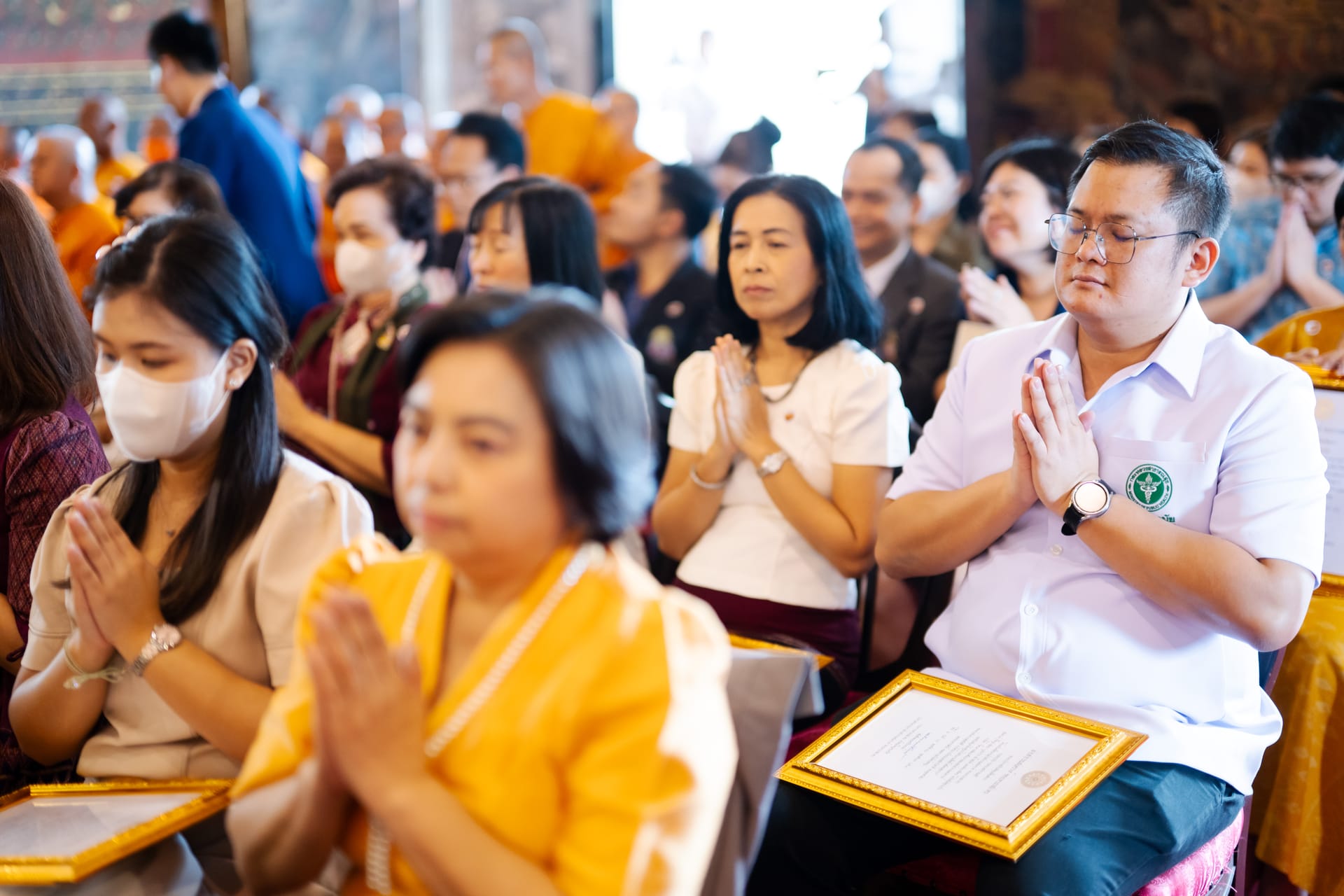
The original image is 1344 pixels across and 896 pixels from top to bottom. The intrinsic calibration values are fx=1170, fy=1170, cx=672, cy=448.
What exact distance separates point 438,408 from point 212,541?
0.71 metres

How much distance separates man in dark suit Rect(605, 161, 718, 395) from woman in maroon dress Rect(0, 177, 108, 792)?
2.34 meters

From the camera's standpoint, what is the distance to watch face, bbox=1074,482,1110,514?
5.72 ft

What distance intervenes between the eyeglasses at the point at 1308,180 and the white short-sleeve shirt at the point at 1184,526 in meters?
2.01

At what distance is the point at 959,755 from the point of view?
162cm

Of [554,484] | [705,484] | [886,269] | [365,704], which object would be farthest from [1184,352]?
[886,269]

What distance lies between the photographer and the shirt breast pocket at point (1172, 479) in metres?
1.82

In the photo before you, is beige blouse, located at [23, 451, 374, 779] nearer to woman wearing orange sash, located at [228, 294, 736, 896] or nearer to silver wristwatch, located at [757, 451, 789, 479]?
woman wearing orange sash, located at [228, 294, 736, 896]

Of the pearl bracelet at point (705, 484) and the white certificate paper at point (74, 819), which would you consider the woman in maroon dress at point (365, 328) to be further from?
the white certificate paper at point (74, 819)

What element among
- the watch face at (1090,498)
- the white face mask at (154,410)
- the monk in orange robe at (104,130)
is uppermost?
the monk in orange robe at (104,130)

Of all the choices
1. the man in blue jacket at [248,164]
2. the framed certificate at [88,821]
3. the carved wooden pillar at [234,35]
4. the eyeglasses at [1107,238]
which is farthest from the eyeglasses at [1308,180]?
the carved wooden pillar at [234,35]

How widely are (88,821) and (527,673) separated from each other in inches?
26.9

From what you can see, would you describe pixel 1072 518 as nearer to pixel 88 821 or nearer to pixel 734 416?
pixel 734 416

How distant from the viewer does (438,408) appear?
111 centimetres

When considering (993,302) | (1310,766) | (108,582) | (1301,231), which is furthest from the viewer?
(1301,231)
